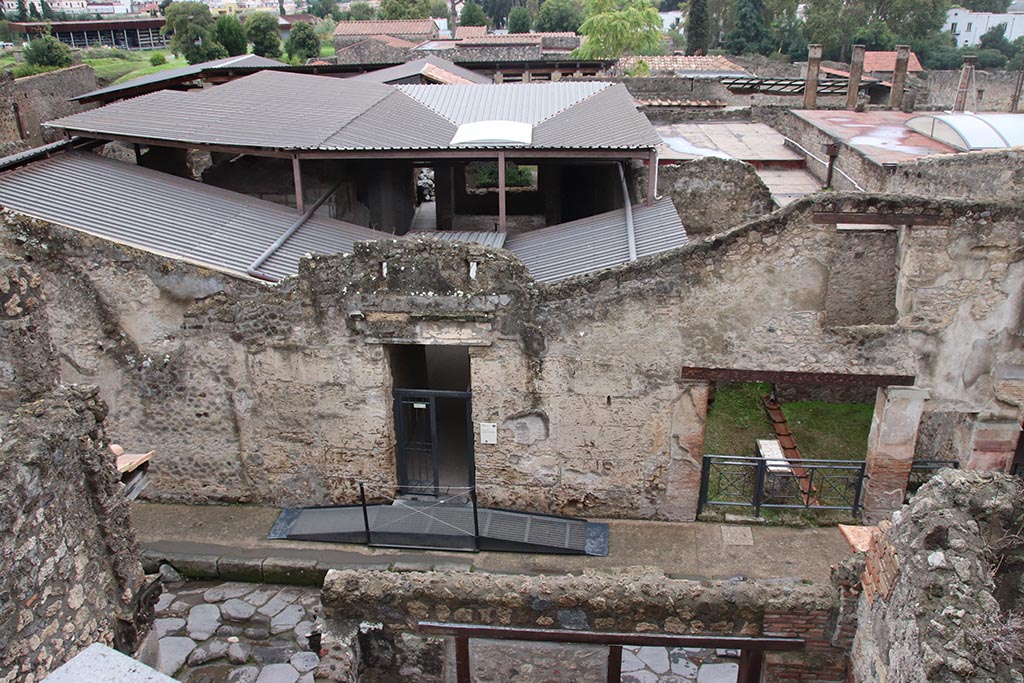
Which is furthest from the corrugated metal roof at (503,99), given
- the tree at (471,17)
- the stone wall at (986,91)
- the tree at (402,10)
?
the tree at (471,17)

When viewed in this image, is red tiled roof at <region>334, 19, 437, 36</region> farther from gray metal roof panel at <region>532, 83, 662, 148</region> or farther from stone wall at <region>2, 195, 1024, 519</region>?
stone wall at <region>2, 195, 1024, 519</region>

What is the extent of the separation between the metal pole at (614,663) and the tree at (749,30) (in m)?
64.5

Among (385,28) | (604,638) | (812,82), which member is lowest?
(604,638)

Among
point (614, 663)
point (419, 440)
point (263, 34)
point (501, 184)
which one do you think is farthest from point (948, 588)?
point (263, 34)

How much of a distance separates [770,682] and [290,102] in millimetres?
12667

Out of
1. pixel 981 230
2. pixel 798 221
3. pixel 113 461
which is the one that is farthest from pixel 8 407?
pixel 981 230

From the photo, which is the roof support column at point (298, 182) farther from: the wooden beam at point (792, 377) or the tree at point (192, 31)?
the tree at point (192, 31)

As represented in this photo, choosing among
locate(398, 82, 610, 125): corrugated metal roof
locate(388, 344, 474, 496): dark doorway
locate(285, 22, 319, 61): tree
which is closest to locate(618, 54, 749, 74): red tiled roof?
locate(285, 22, 319, 61): tree

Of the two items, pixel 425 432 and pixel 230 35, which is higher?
pixel 230 35

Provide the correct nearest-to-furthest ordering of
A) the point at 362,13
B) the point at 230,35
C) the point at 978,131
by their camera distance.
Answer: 1. the point at 978,131
2. the point at 230,35
3. the point at 362,13

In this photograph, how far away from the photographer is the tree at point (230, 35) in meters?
39.6

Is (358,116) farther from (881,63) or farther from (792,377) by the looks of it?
(881,63)

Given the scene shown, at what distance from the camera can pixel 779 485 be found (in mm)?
10195

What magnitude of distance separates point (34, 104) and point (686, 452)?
81.0 feet
